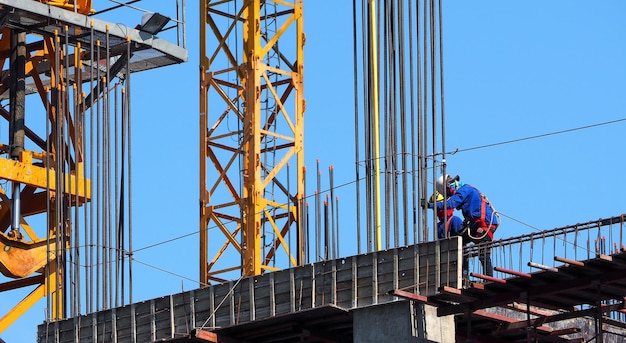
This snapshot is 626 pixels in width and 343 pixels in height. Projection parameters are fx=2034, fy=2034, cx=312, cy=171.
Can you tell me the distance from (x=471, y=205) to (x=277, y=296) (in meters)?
4.12

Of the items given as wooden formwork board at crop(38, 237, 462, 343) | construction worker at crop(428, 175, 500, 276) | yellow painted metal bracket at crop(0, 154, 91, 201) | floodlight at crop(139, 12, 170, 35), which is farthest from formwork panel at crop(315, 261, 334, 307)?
floodlight at crop(139, 12, 170, 35)

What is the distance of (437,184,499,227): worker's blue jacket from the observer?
38875mm

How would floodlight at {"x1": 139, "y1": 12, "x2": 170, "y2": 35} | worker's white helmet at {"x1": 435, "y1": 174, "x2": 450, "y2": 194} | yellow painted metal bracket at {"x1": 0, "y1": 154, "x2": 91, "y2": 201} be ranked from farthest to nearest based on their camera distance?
floodlight at {"x1": 139, "y1": 12, "x2": 170, "y2": 35}, yellow painted metal bracket at {"x1": 0, "y1": 154, "x2": 91, "y2": 201}, worker's white helmet at {"x1": 435, "y1": 174, "x2": 450, "y2": 194}

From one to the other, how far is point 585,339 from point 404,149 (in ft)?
20.9

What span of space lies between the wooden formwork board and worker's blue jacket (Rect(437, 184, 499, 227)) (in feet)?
7.60

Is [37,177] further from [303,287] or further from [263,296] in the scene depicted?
[303,287]

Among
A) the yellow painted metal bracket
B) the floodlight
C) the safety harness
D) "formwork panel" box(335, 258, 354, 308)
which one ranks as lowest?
"formwork panel" box(335, 258, 354, 308)

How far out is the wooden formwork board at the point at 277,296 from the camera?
36562 millimetres

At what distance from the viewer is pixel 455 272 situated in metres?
36.1

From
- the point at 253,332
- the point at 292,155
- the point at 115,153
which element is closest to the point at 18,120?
the point at 115,153

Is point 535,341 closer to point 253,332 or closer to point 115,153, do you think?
point 253,332

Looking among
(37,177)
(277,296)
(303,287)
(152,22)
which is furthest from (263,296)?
(152,22)

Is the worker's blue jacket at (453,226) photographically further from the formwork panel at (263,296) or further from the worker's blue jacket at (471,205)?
the formwork panel at (263,296)

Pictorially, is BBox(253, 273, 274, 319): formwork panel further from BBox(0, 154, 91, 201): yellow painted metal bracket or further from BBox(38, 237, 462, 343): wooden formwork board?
BBox(0, 154, 91, 201): yellow painted metal bracket
